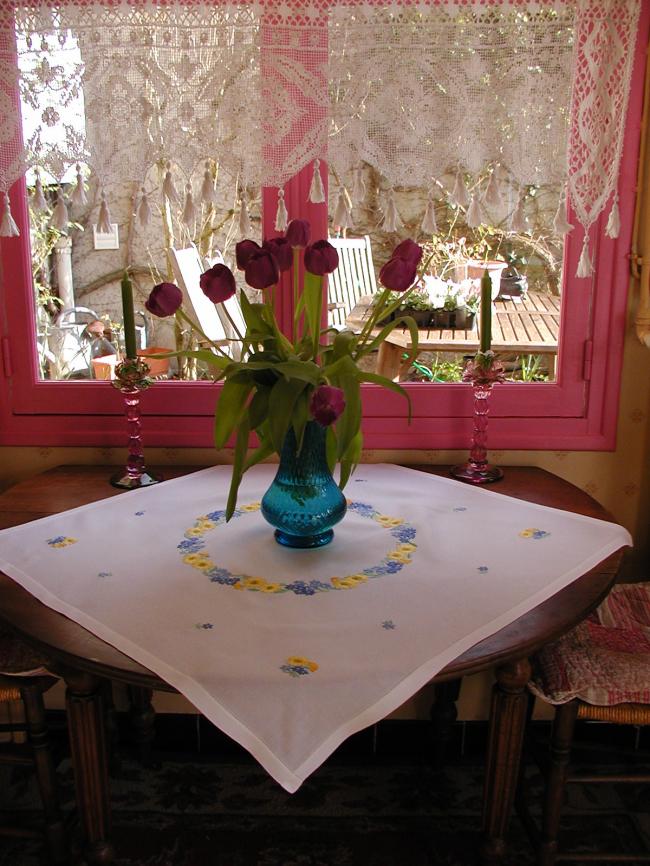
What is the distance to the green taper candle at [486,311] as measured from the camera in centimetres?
180

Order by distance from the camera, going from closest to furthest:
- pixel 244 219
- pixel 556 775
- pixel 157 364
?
pixel 556 775
pixel 244 219
pixel 157 364

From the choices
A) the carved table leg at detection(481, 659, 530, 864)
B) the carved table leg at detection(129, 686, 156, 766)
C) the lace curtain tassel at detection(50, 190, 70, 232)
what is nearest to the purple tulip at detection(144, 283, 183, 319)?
the lace curtain tassel at detection(50, 190, 70, 232)

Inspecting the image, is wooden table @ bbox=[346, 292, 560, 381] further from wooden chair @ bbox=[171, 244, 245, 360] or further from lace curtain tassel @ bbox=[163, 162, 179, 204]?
lace curtain tassel @ bbox=[163, 162, 179, 204]

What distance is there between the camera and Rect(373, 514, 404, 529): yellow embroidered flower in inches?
65.1

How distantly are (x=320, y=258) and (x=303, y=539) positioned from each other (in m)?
0.50

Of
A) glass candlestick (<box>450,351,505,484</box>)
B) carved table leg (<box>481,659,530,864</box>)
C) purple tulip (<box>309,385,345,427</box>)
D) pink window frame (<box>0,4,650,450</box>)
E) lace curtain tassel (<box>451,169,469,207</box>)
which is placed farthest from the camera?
pink window frame (<box>0,4,650,450</box>)

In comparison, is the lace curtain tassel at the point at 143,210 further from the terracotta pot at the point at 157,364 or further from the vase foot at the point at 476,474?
the vase foot at the point at 476,474

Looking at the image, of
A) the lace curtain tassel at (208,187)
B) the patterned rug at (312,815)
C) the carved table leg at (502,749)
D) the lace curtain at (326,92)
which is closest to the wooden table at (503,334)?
the lace curtain at (326,92)

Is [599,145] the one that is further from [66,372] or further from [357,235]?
[66,372]

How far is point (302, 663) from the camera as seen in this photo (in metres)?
1.18

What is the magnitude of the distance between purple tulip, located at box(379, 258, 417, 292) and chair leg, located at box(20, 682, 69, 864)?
38.6 inches

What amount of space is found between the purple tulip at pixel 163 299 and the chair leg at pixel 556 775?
995mm

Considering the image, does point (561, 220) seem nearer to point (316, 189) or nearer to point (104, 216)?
point (316, 189)

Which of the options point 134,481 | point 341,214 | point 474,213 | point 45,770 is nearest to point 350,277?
point 341,214
